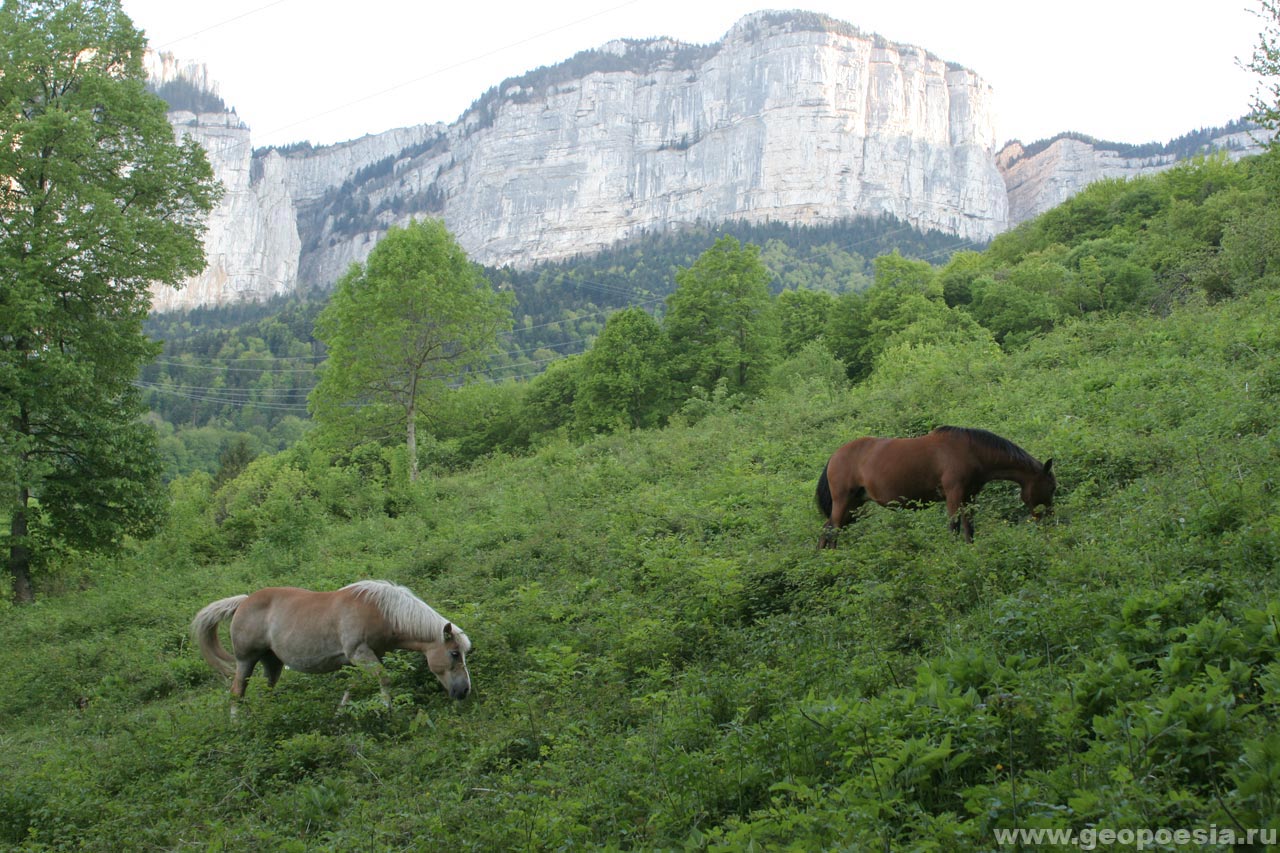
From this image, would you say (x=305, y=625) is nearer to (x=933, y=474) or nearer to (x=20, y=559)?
(x=933, y=474)

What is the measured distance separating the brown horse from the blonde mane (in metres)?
4.10

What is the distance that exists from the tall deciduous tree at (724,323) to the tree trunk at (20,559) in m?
22.4

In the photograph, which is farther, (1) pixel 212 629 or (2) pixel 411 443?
(2) pixel 411 443

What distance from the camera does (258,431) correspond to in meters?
96.8

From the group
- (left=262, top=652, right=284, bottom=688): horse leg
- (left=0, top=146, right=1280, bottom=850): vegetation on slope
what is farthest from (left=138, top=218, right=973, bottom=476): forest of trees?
(left=262, top=652, right=284, bottom=688): horse leg

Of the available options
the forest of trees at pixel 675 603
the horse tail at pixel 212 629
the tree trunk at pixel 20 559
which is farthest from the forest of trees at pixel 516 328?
the horse tail at pixel 212 629

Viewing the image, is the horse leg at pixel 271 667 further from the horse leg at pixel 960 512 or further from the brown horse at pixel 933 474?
the horse leg at pixel 960 512

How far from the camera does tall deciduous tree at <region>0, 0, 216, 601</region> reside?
55.1 ft

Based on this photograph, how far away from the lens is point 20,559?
1773 centimetres

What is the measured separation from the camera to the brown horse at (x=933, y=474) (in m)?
8.93

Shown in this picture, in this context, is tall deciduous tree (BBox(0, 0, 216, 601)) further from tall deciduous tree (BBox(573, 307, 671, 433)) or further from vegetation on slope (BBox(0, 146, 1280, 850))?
tall deciduous tree (BBox(573, 307, 671, 433))

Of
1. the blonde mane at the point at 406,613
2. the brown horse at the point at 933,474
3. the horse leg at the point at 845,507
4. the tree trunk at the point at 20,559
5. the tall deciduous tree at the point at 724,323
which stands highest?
the tall deciduous tree at the point at 724,323

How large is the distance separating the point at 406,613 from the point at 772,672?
3.92m

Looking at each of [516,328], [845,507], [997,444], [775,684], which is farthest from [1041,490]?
[516,328]
